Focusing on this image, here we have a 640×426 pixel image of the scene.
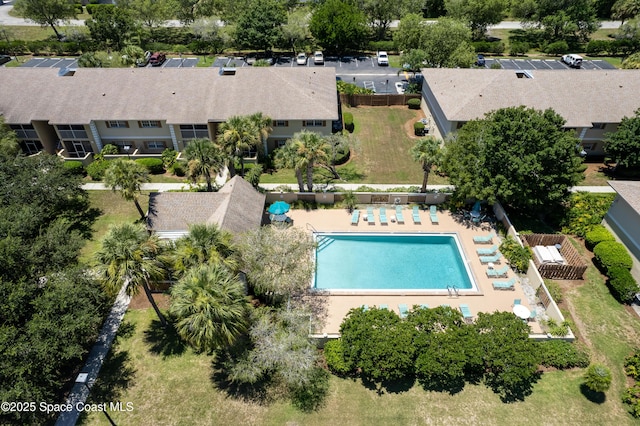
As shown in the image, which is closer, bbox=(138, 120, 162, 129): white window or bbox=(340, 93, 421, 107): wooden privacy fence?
bbox=(138, 120, 162, 129): white window

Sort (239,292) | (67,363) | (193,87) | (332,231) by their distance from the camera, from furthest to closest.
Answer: (193,87), (332,231), (67,363), (239,292)

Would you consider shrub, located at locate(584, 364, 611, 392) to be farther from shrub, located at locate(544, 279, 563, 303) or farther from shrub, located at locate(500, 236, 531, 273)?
shrub, located at locate(500, 236, 531, 273)

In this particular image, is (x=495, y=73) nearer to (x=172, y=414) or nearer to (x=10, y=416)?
(x=172, y=414)

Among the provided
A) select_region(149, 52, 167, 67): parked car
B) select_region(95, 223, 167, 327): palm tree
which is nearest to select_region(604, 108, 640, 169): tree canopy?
select_region(95, 223, 167, 327): palm tree

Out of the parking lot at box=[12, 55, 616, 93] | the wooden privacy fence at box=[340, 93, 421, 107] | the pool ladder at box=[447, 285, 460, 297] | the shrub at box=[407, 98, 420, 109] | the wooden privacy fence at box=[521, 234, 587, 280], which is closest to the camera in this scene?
the pool ladder at box=[447, 285, 460, 297]

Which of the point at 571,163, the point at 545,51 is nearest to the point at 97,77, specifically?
the point at 571,163

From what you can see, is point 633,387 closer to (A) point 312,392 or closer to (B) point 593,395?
(B) point 593,395

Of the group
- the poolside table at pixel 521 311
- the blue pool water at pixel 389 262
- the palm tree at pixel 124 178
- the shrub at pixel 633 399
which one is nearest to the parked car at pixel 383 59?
the blue pool water at pixel 389 262

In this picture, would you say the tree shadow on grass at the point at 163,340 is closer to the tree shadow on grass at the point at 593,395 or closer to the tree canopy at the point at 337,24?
the tree shadow on grass at the point at 593,395
